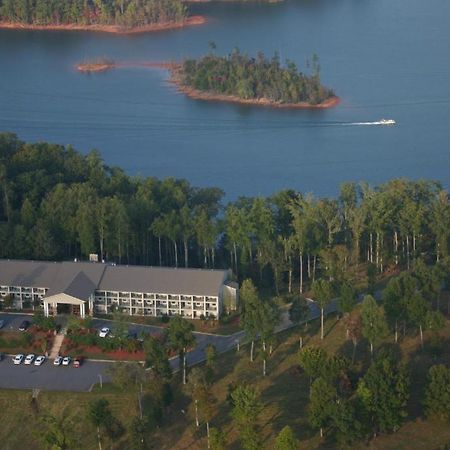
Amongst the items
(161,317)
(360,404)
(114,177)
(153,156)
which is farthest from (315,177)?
(360,404)

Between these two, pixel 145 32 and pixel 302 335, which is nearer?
pixel 302 335

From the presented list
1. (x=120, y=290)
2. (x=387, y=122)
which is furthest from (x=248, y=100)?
(x=120, y=290)

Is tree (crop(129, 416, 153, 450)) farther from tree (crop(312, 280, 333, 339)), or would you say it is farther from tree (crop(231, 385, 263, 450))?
tree (crop(312, 280, 333, 339))

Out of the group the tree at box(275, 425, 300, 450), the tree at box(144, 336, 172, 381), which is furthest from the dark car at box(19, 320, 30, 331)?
the tree at box(275, 425, 300, 450)

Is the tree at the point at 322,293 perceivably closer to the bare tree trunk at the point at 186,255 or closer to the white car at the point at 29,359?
the bare tree trunk at the point at 186,255

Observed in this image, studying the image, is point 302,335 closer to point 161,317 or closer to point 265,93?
point 161,317

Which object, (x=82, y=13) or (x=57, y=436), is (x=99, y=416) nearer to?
(x=57, y=436)
